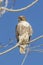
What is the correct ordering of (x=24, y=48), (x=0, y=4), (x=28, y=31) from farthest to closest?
(x=28, y=31)
(x=24, y=48)
(x=0, y=4)

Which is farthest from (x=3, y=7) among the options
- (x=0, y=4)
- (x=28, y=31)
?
(x=28, y=31)

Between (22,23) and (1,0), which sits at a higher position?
(1,0)

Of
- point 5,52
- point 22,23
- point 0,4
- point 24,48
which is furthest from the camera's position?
point 22,23

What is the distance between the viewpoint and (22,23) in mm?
1883

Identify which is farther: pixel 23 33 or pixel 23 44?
pixel 23 33

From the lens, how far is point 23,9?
1321mm

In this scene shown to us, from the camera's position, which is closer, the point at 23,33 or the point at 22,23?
the point at 23,33

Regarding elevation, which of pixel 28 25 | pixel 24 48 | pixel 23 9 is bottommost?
pixel 24 48

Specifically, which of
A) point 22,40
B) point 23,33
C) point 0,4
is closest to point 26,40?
point 22,40

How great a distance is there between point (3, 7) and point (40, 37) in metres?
0.31

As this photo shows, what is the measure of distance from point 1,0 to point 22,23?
1.66 ft

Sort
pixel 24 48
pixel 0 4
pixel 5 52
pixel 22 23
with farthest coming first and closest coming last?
1. pixel 22 23
2. pixel 24 48
3. pixel 0 4
4. pixel 5 52

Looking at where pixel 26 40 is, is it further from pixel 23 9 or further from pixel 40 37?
pixel 23 9

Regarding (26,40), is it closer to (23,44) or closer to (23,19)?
(23,44)
